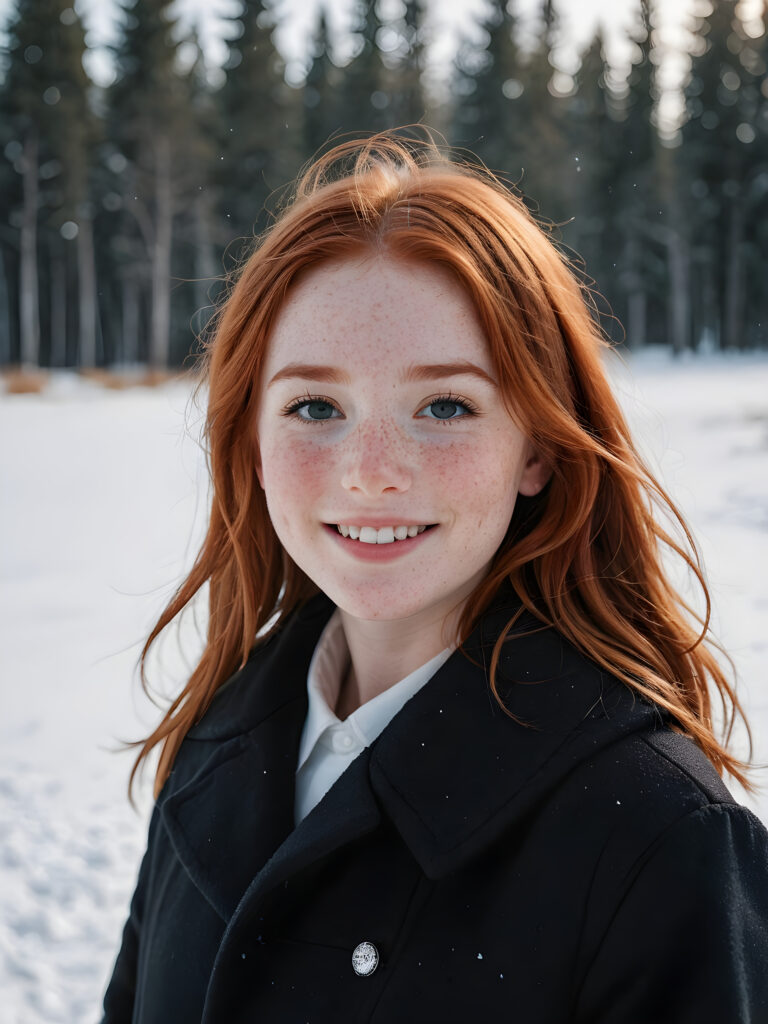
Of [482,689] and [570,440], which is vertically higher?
[570,440]

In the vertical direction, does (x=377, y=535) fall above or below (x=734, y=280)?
below

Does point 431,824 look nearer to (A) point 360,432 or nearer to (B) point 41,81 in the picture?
(A) point 360,432

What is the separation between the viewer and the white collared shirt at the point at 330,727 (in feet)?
4.40

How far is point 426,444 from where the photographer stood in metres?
1.19

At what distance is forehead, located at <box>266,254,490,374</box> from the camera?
1.18m

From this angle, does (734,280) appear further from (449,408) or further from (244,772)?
Answer: (244,772)

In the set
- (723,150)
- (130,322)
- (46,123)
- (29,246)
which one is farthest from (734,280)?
→ (130,322)

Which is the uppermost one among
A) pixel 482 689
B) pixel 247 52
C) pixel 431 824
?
pixel 247 52

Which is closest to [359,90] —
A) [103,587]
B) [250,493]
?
[103,587]

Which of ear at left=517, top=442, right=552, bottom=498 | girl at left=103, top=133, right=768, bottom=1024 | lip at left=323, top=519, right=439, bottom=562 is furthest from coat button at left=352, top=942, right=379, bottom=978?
ear at left=517, top=442, right=552, bottom=498

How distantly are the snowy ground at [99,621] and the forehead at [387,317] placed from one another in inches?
19.8

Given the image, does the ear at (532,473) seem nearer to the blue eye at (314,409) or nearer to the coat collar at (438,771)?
the coat collar at (438,771)

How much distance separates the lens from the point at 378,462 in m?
1.17

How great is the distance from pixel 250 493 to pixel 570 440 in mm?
582
